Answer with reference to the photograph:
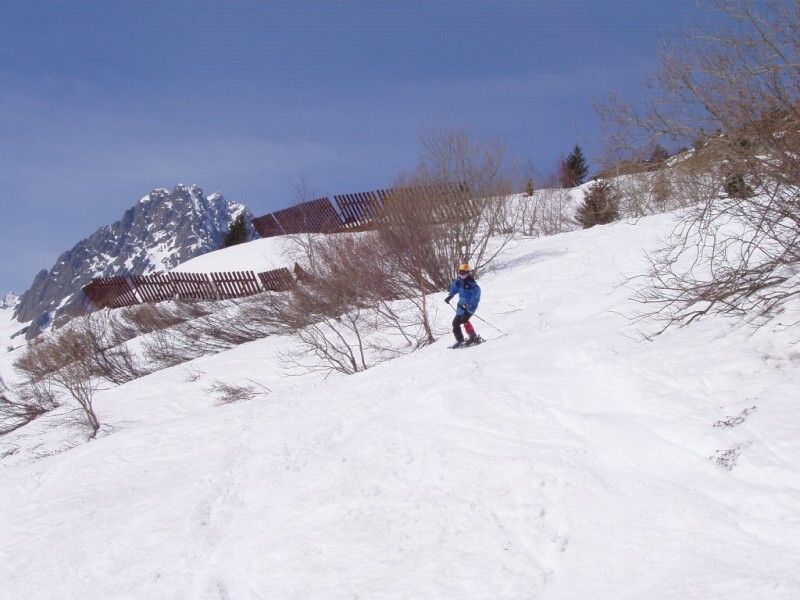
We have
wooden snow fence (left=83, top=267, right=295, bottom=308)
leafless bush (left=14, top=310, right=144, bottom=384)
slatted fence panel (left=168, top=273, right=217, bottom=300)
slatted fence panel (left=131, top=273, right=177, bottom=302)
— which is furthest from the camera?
slatted fence panel (left=131, top=273, right=177, bottom=302)

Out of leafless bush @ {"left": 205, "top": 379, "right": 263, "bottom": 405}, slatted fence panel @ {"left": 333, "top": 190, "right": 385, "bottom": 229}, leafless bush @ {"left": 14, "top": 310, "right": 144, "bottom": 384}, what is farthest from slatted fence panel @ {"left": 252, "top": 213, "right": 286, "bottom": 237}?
leafless bush @ {"left": 205, "top": 379, "right": 263, "bottom": 405}

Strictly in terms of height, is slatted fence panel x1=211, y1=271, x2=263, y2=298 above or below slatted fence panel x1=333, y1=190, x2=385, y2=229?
below

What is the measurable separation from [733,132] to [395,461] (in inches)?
199

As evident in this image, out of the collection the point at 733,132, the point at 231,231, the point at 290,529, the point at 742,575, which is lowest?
the point at 742,575

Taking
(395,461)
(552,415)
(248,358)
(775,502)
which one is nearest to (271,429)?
(395,461)

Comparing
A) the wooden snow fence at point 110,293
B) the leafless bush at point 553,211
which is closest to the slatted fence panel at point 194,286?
the wooden snow fence at point 110,293

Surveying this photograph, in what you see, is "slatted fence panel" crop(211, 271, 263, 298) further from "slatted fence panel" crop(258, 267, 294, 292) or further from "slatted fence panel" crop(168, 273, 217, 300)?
"slatted fence panel" crop(258, 267, 294, 292)

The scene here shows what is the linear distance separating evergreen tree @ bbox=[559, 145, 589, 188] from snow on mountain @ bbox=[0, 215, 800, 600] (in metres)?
32.8

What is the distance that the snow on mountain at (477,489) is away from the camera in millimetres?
4715

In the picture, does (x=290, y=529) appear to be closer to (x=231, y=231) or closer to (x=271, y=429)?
(x=271, y=429)

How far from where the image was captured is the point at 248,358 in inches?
722

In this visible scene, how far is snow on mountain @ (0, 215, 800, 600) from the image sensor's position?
15.5 feet

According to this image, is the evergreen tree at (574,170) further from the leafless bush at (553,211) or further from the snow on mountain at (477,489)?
the snow on mountain at (477,489)

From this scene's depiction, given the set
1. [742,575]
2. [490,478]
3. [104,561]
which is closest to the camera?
[742,575]
